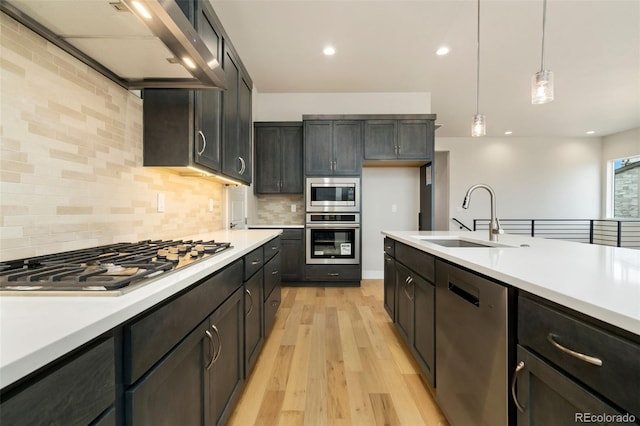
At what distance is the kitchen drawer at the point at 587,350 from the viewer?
517mm

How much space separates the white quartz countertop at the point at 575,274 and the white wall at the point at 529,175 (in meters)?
6.03

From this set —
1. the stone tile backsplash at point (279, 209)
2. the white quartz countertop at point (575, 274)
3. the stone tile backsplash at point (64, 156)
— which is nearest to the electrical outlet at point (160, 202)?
the stone tile backsplash at point (64, 156)

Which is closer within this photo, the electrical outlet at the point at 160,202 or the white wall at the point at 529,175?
the electrical outlet at the point at 160,202

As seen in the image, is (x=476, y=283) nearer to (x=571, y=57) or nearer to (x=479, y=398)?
(x=479, y=398)

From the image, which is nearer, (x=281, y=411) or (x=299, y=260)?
(x=281, y=411)

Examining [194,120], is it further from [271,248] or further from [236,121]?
[271,248]

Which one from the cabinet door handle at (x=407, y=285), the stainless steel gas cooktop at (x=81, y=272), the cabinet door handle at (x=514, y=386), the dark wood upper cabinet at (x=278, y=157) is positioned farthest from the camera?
the dark wood upper cabinet at (x=278, y=157)

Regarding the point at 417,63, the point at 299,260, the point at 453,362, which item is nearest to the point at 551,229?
the point at 417,63

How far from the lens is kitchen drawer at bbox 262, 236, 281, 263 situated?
6.72 feet

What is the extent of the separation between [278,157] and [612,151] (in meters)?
8.26

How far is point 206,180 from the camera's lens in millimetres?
2322

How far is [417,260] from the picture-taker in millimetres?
1675

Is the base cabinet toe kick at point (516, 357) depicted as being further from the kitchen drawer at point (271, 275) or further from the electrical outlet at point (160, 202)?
the electrical outlet at point (160, 202)

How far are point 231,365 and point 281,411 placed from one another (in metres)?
0.44
